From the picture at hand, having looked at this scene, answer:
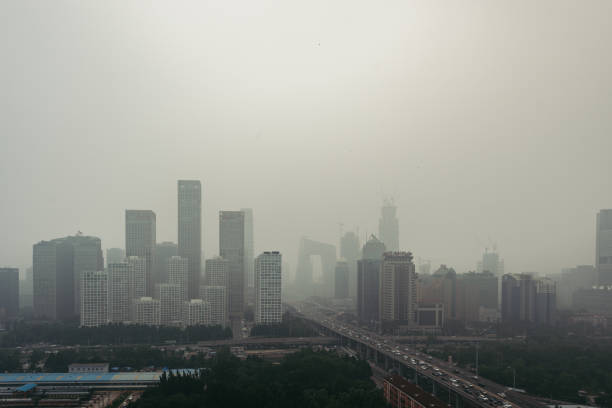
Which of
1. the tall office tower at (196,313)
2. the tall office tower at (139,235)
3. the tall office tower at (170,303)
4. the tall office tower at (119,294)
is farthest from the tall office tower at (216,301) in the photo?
the tall office tower at (139,235)

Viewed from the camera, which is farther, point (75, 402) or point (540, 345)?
point (540, 345)

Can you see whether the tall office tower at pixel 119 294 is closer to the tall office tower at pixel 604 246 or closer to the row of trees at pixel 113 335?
the row of trees at pixel 113 335

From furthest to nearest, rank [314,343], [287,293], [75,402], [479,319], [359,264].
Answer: [287,293]
[359,264]
[479,319]
[314,343]
[75,402]

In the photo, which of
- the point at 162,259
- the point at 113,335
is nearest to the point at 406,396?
the point at 113,335

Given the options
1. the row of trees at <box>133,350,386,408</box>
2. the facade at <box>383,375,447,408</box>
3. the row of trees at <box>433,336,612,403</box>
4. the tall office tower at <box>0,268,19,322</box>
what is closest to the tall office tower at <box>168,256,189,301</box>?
the tall office tower at <box>0,268,19,322</box>

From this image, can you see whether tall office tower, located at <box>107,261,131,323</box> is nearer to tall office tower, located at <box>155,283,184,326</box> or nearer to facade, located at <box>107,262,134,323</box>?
facade, located at <box>107,262,134,323</box>

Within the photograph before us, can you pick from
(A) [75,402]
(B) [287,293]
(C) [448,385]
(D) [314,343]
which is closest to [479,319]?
(D) [314,343]

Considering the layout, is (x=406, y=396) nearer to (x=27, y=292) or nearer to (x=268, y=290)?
(x=268, y=290)

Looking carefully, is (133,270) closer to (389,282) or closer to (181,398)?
(389,282)
